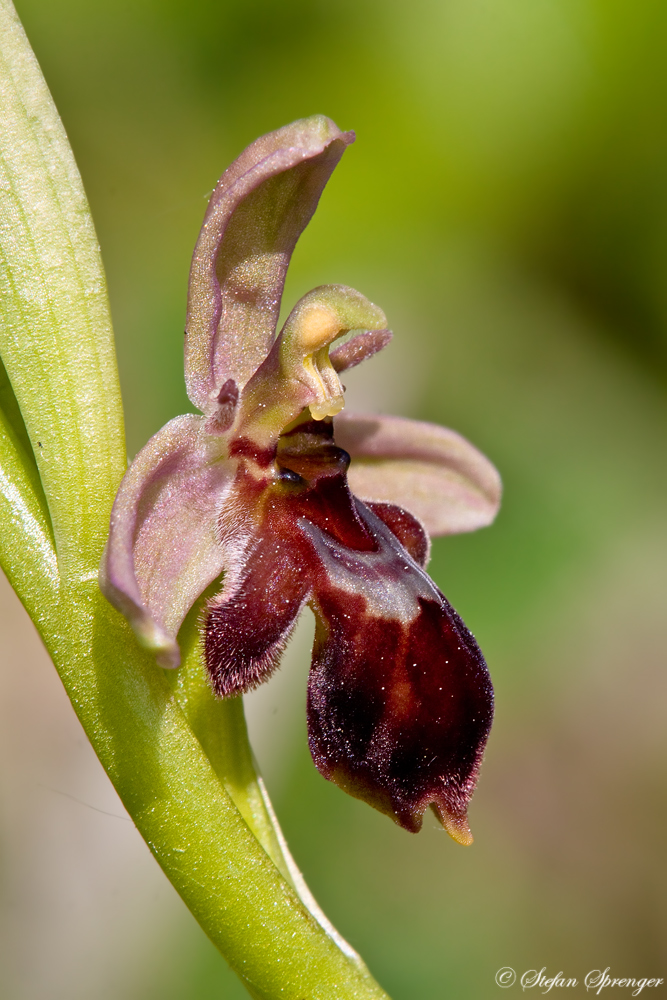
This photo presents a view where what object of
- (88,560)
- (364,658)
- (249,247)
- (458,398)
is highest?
(249,247)

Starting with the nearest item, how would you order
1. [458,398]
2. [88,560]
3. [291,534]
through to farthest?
[88,560], [291,534], [458,398]

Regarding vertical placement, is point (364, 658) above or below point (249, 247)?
below

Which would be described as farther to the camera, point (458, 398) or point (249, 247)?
point (458, 398)

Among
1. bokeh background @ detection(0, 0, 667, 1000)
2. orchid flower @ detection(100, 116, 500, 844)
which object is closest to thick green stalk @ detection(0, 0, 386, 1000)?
orchid flower @ detection(100, 116, 500, 844)

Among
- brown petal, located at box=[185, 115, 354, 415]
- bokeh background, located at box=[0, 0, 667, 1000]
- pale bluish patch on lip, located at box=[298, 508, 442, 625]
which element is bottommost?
bokeh background, located at box=[0, 0, 667, 1000]

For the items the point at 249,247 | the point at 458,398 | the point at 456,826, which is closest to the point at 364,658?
the point at 456,826

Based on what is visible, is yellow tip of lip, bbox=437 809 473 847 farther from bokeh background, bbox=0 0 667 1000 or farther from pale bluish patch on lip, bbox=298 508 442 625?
bokeh background, bbox=0 0 667 1000

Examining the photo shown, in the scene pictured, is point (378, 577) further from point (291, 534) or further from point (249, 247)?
point (249, 247)

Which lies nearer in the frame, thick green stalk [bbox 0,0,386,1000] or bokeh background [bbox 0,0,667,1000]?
thick green stalk [bbox 0,0,386,1000]
